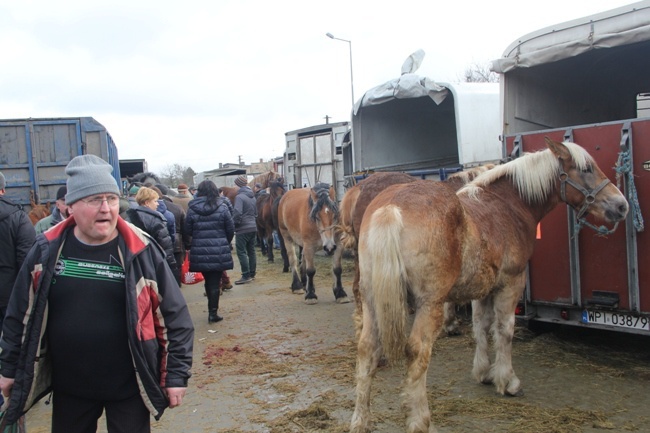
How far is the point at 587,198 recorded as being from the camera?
16.1 feet

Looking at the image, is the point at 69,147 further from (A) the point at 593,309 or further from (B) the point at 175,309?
(A) the point at 593,309

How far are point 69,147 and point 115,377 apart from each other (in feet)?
24.3

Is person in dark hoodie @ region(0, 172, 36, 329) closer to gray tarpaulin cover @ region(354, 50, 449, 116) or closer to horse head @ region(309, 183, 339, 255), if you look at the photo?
horse head @ region(309, 183, 339, 255)

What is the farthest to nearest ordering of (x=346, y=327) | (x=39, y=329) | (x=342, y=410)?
1. (x=346, y=327)
2. (x=342, y=410)
3. (x=39, y=329)

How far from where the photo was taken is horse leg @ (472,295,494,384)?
4980 mm

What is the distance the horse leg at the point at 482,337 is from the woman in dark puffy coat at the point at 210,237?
3.85m

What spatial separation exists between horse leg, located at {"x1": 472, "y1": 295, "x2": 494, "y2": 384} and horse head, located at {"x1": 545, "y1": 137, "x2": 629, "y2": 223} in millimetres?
1218

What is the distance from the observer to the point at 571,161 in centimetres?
496

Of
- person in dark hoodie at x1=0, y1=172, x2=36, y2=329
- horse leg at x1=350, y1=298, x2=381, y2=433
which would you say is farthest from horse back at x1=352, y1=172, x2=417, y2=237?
person in dark hoodie at x1=0, y1=172, x2=36, y2=329

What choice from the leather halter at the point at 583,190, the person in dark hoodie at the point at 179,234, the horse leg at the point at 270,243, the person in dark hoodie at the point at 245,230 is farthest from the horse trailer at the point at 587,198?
the horse leg at the point at 270,243

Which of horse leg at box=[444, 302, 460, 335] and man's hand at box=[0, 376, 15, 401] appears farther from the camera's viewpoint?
horse leg at box=[444, 302, 460, 335]

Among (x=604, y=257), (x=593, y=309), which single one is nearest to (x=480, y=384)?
(x=593, y=309)

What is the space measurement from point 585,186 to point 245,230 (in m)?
7.56

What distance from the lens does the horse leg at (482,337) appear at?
16.3 ft
